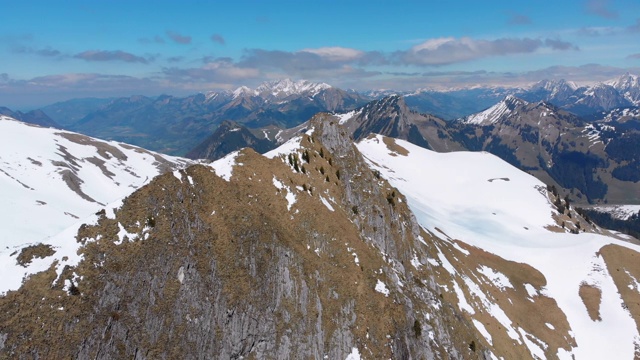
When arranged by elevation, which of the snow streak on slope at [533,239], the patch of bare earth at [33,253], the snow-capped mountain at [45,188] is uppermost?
the patch of bare earth at [33,253]

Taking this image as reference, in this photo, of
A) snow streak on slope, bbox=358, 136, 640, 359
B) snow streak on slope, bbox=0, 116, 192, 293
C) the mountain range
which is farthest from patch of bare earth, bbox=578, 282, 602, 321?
snow streak on slope, bbox=0, 116, 192, 293

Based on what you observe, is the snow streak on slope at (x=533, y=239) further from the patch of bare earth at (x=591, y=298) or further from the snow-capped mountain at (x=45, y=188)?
the snow-capped mountain at (x=45, y=188)

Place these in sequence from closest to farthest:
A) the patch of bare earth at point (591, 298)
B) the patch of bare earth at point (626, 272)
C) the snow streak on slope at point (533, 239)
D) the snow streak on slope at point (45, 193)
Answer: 1. the snow streak on slope at point (45, 193)
2. the snow streak on slope at point (533, 239)
3. the patch of bare earth at point (591, 298)
4. the patch of bare earth at point (626, 272)

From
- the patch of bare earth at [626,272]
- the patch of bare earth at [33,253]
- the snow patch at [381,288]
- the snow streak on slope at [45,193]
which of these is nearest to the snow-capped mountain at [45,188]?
the snow streak on slope at [45,193]

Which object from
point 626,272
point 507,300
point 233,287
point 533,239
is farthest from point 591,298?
point 233,287

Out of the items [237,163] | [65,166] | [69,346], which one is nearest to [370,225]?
[237,163]

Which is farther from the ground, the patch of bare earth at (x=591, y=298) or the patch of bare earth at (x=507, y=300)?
the patch of bare earth at (x=507, y=300)

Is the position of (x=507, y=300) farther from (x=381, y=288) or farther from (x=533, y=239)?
(x=533, y=239)
